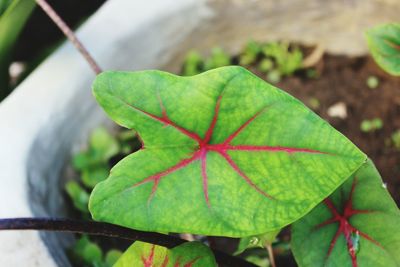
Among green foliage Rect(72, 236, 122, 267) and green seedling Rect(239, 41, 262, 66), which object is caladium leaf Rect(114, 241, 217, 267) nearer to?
green foliage Rect(72, 236, 122, 267)

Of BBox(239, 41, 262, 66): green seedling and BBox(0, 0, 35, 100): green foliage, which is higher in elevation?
BBox(0, 0, 35, 100): green foliage

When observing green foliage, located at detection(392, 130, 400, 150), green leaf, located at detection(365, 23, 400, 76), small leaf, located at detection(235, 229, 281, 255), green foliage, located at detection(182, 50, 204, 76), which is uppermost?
small leaf, located at detection(235, 229, 281, 255)

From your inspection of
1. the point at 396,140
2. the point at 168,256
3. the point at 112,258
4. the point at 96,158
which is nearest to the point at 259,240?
the point at 168,256

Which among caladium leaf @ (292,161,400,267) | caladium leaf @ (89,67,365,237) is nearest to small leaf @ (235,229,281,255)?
caladium leaf @ (292,161,400,267)

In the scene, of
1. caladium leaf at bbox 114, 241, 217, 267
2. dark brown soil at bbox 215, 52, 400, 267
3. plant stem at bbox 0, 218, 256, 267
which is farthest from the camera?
dark brown soil at bbox 215, 52, 400, 267

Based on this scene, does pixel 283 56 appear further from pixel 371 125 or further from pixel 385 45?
pixel 385 45

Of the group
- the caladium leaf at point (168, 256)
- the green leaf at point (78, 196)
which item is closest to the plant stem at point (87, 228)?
the caladium leaf at point (168, 256)
